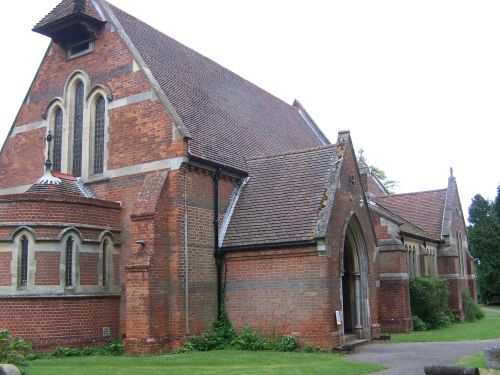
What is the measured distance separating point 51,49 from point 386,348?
1733 centimetres

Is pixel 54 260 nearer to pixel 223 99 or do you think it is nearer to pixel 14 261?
pixel 14 261

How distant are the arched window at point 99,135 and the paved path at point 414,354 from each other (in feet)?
37.0

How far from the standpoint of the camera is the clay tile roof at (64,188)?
1928 cm

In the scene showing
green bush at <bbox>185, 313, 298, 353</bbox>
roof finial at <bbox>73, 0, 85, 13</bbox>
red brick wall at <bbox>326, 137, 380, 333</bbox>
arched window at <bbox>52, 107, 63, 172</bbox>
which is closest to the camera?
green bush at <bbox>185, 313, 298, 353</bbox>

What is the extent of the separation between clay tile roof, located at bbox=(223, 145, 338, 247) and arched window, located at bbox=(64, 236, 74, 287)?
5212 millimetres

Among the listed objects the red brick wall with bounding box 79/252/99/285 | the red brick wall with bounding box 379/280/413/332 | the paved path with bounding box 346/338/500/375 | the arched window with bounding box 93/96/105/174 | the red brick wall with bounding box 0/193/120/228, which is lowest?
the paved path with bounding box 346/338/500/375

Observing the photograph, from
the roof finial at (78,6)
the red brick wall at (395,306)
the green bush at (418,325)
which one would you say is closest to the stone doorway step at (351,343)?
the red brick wall at (395,306)

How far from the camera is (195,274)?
19125mm

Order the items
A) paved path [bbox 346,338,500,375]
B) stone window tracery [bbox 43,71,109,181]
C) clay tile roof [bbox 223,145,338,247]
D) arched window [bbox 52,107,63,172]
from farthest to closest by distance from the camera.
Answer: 1. arched window [bbox 52,107,63,172]
2. stone window tracery [bbox 43,71,109,181]
3. clay tile roof [bbox 223,145,338,247]
4. paved path [bbox 346,338,500,375]

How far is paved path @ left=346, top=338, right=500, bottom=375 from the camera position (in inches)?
564

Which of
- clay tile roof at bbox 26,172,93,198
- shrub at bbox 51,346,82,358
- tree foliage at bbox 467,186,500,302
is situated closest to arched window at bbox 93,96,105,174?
clay tile roof at bbox 26,172,93,198

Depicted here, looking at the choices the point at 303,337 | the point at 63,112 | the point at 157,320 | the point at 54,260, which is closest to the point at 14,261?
the point at 54,260

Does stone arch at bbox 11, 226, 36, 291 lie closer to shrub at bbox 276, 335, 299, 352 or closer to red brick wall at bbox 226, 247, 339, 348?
red brick wall at bbox 226, 247, 339, 348

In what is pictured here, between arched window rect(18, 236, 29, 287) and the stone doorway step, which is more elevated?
arched window rect(18, 236, 29, 287)
